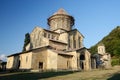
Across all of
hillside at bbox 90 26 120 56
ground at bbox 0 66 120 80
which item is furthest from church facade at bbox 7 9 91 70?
hillside at bbox 90 26 120 56

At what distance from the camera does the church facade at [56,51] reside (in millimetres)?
36031

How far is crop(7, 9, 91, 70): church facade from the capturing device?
118ft

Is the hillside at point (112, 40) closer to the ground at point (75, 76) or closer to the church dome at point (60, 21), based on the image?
the church dome at point (60, 21)

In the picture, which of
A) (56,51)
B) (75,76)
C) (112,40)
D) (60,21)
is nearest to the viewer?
(75,76)

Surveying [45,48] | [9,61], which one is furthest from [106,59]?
[9,61]

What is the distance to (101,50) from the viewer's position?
5638cm

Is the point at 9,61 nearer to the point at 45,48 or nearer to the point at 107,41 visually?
the point at 45,48

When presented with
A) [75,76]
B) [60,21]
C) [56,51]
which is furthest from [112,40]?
[75,76]

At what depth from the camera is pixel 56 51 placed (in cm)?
3738

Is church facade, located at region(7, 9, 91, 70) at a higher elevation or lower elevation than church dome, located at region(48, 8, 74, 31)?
lower

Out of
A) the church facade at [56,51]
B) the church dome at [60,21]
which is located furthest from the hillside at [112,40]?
the church dome at [60,21]

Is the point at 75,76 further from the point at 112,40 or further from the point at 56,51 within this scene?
the point at 112,40

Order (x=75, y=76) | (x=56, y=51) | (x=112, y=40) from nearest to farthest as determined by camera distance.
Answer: (x=75, y=76) → (x=56, y=51) → (x=112, y=40)

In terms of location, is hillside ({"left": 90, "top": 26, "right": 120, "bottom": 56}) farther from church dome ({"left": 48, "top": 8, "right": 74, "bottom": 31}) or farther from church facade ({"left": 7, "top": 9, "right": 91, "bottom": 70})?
church dome ({"left": 48, "top": 8, "right": 74, "bottom": 31})
